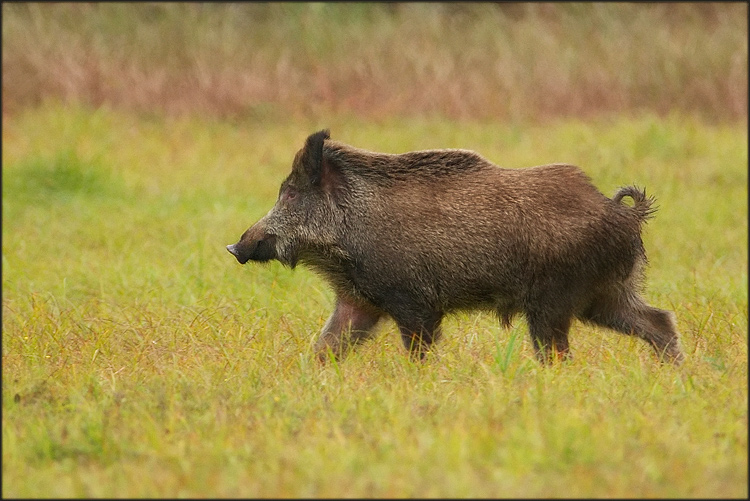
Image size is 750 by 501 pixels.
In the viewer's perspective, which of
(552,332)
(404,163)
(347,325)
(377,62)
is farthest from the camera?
(377,62)

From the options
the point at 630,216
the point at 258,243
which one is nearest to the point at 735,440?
the point at 630,216

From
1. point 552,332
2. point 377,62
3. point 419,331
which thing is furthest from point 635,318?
point 377,62

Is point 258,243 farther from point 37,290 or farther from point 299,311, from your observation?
point 37,290

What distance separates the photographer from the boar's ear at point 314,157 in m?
5.46

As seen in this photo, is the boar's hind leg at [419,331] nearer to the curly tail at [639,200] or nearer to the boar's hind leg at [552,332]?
the boar's hind leg at [552,332]

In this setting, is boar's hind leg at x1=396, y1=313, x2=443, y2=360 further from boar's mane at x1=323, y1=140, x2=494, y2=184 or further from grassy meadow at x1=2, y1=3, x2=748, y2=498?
boar's mane at x1=323, y1=140, x2=494, y2=184

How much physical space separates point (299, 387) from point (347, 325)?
3.30 feet

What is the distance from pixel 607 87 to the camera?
1443 centimetres

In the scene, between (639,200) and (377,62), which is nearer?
(639,200)

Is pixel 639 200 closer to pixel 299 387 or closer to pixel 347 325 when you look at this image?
pixel 347 325

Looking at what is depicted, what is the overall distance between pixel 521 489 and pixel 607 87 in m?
11.8

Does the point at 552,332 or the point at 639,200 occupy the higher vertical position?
the point at 639,200

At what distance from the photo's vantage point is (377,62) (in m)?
15.3

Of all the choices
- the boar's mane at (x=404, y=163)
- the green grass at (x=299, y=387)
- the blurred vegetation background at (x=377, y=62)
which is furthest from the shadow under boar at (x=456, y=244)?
the blurred vegetation background at (x=377, y=62)
